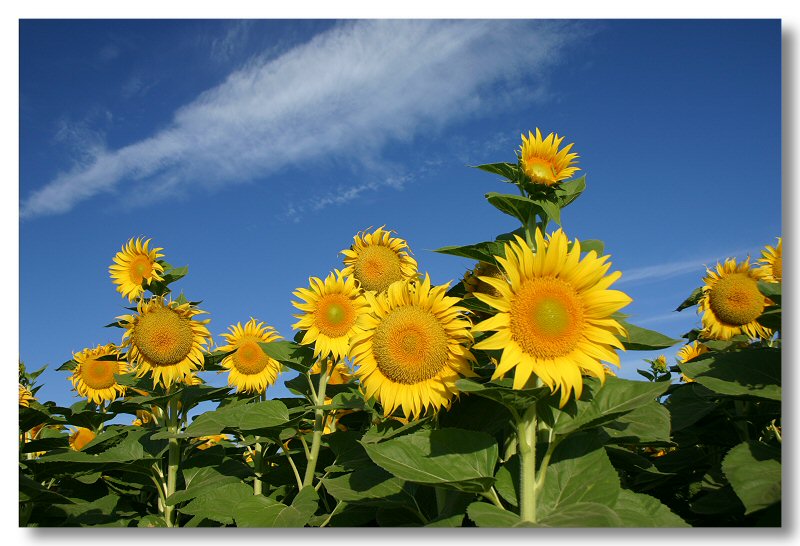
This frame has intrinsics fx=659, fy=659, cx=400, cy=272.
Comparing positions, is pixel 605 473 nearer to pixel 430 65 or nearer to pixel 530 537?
pixel 530 537

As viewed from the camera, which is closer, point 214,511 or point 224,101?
point 214,511

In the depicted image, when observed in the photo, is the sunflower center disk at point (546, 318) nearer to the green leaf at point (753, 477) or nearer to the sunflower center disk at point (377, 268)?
the green leaf at point (753, 477)

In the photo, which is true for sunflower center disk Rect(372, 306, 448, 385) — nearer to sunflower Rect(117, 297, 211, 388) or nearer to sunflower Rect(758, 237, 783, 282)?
sunflower Rect(117, 297, 211, 388)

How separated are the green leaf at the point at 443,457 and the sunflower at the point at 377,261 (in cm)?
153

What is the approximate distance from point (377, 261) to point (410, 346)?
1.48 m

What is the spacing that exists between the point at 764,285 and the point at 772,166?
870mm

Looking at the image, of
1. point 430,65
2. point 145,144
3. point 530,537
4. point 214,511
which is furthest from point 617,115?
point 214,511

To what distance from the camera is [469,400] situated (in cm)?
266

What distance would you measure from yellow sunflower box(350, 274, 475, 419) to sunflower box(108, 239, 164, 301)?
2.10m

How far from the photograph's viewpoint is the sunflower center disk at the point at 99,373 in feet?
16.6

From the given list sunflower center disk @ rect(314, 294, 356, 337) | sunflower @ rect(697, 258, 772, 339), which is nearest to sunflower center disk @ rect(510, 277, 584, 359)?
sunflower center disk @ rect(314, 294, 356, 337)

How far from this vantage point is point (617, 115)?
3676mm

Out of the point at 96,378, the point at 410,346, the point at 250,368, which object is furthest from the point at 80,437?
the point at 410,346

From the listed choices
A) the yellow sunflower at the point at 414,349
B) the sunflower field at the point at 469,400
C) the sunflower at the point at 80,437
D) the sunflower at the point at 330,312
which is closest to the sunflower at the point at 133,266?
the sunflower field at the point at 469,400
